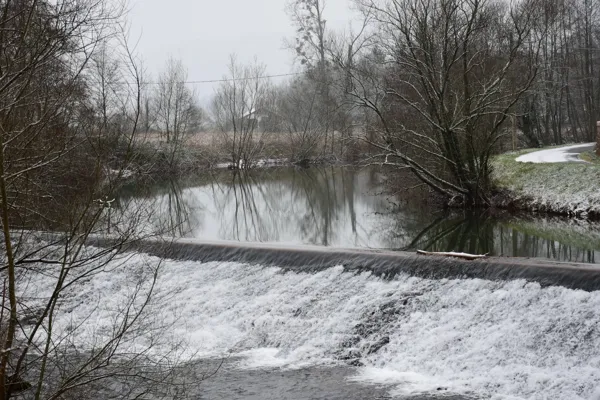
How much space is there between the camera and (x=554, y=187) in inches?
641

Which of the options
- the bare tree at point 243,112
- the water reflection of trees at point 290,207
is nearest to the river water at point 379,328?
the water reflection of trees at point 290,207

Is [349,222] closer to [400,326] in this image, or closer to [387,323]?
[387,323]

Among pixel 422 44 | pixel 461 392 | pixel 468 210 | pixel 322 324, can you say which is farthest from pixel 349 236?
pixel 461 392

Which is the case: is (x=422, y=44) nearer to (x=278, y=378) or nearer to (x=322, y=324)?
(x=322, y=324)

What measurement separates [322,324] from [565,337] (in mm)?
2830

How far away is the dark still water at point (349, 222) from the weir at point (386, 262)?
2.81 ft

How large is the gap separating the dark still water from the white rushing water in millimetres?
1356

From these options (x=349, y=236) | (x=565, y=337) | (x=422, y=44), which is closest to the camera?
(x=565, y=337)

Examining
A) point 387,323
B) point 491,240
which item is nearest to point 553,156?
point 491,240

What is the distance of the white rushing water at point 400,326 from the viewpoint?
6.19 m

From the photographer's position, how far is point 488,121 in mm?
17844

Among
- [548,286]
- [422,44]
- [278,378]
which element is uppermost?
[422,44]

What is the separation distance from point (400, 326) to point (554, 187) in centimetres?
1044

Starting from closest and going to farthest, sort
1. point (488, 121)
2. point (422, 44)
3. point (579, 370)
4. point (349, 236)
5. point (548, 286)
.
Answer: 1. point (579, 370)
2. point (548, 286)
3. point (349, 236)
4. point (422, 44)
5. point (488, 121)
